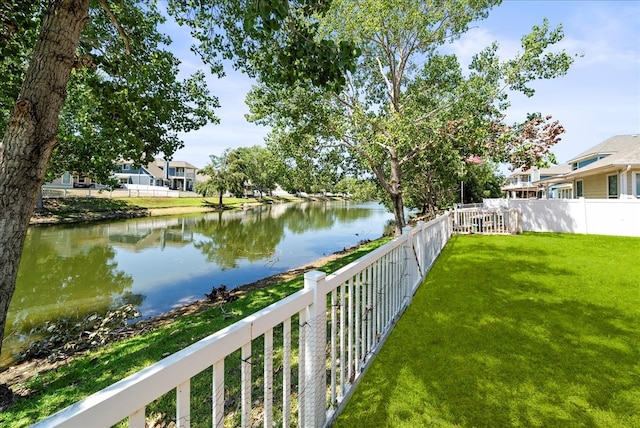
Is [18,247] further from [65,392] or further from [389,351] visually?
[389,351]

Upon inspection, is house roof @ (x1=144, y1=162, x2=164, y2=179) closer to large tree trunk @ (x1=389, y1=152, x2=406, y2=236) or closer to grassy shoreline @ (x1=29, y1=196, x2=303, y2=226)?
grassy shoreline @ (x1=29, y1=196, x2=303, y2=226)

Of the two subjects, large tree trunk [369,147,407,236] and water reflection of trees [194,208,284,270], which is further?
water reflection of trees [194,208,284,270]

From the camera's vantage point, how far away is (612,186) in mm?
15227

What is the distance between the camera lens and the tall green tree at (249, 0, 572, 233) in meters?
8.97

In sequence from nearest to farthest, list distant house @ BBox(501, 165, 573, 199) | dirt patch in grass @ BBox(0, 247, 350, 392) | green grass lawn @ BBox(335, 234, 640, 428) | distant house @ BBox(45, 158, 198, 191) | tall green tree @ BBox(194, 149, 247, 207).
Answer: green grass lawn @ BBox(335, 234, 640, 428), dirt patch in grass @ BBox(0, 247, 350, 392), distant house @ BBox(501, 165, 573, 199), distant house @ BBox(45, 158, 198, 191), tall green tree @ BBox(194, 149, 247, 207)

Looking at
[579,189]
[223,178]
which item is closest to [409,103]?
[579,189]

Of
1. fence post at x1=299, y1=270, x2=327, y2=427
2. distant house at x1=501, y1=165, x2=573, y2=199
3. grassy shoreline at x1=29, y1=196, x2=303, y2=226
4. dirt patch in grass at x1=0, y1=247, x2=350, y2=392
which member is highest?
distant house at x1=501, y1=165, x2=573, y2=199

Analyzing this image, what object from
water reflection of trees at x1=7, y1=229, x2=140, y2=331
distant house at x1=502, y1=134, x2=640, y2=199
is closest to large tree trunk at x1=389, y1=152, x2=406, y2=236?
water reflection of trees at x1=7, y1=229, x2=140, y2=331

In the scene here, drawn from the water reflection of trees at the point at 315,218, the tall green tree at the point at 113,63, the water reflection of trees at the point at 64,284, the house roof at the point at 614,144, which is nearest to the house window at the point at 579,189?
the house roof at the point at 614,144

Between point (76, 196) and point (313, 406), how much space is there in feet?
118

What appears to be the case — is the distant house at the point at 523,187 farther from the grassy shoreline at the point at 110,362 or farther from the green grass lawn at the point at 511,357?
the grassy shoreline at the point at 110,362

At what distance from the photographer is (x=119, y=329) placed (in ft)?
20.5

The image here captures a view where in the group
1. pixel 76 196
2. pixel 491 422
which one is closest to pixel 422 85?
pixel 491 422

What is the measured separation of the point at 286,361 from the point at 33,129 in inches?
124
